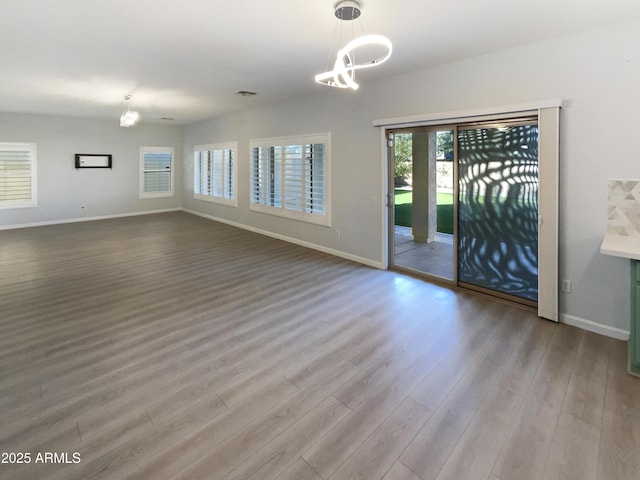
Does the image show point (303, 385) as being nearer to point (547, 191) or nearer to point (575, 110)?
point (547, 191)

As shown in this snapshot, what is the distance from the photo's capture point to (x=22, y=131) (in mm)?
7848

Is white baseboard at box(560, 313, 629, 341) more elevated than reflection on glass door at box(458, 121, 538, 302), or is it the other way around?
reflection on glass door at box(458, 121, 538, 302)

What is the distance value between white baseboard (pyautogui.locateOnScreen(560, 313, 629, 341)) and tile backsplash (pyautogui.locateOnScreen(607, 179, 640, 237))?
835 millimetres

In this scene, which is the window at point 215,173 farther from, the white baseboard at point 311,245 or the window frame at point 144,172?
the window frame at point 144,172

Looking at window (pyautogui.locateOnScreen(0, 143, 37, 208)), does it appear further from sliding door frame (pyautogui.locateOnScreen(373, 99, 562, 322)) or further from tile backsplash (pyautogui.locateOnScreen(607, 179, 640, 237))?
tile backsplash (pyautogui.locateOnScreen(607, 179, 640, 237))

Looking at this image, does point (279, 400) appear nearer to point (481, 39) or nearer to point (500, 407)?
point (500, 407)

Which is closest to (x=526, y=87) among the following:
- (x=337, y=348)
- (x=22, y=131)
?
(x=337, y=348)

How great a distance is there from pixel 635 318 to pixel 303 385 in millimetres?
2340

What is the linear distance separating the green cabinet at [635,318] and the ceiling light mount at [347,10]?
9.02 ft

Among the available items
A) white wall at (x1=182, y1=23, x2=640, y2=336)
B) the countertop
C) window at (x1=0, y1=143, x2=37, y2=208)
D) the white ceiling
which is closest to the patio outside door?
white wall at (x1=182, y1=23, x2=640, y2=336)

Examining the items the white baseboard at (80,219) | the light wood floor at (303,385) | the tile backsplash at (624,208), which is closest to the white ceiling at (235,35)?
the tile backsplash at (624,208)

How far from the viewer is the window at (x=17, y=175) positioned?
775cm

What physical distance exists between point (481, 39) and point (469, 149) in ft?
3.66

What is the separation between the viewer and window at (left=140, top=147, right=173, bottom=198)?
32.3 feet
